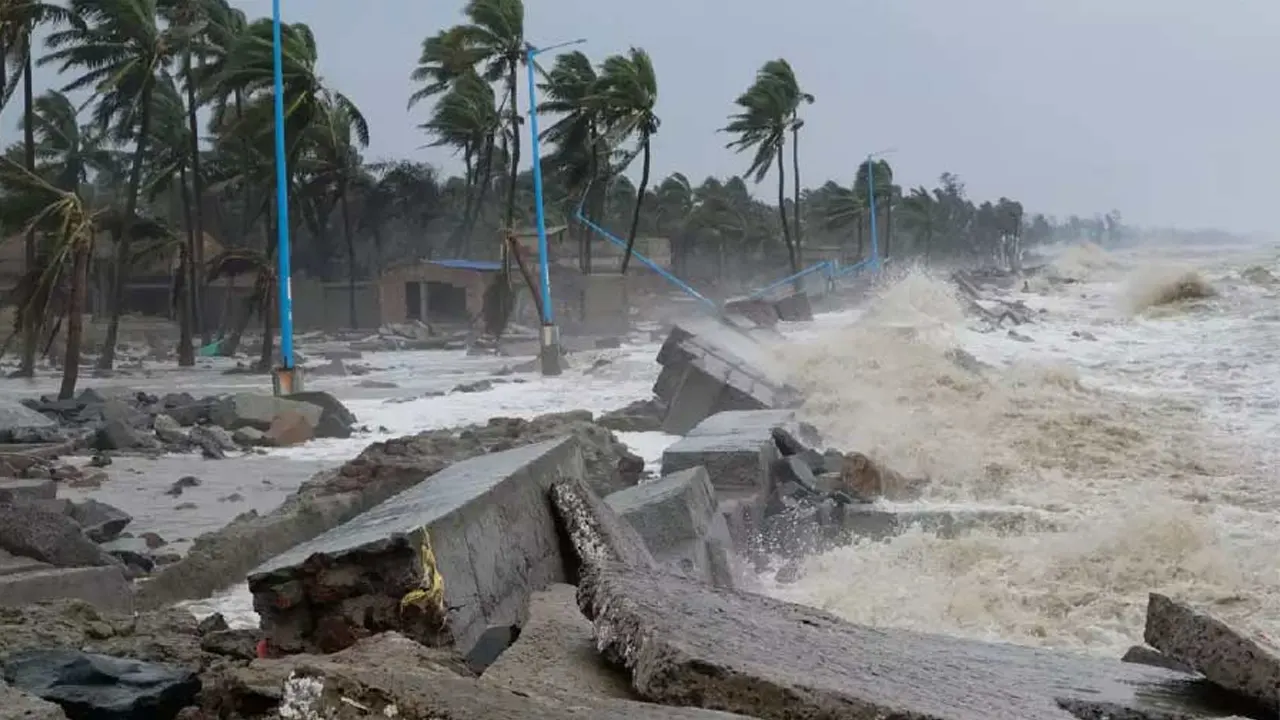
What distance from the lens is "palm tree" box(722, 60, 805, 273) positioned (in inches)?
2189

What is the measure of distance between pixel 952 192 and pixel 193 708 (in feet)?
392

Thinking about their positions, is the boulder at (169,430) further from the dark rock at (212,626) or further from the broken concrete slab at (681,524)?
the dark rock at (212,626)

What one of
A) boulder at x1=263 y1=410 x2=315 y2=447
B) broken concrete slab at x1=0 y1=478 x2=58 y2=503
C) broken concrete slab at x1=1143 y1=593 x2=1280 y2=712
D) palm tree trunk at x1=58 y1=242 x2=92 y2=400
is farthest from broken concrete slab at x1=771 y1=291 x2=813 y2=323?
broken concrete slab at x1=1143 y1=593 x2=1280 y2=712

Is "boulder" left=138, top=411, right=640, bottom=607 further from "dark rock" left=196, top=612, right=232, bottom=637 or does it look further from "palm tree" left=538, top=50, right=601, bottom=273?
"palm tree" left=538, top=50, right=601, bottom=273

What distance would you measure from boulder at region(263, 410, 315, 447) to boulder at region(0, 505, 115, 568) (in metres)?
7.53

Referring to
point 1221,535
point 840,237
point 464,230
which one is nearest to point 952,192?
point 840,237

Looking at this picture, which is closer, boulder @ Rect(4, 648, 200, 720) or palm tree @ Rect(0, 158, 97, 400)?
boulder @ Rect(4, 648, 200, 720)

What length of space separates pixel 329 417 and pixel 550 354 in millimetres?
8893

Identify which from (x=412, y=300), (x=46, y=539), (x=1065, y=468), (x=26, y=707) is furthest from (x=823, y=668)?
(x=412, y=300)

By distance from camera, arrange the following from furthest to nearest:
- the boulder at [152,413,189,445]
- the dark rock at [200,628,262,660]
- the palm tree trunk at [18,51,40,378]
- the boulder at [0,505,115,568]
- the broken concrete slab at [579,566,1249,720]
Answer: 1. the palm tree trunk at [18,51,40,378]
2. the boulder at [152,413,189,445]
3. the boulder at [0,505,115,568]
4. the dark rock at [200,628,262,660]
5. the broken concrete slab at [579,566,1249,720]

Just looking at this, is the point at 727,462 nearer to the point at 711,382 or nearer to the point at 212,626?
the point at 212,626

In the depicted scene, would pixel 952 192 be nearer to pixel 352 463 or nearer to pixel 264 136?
pixel 264 136

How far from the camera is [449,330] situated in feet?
128

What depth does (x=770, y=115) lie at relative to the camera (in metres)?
55.9
